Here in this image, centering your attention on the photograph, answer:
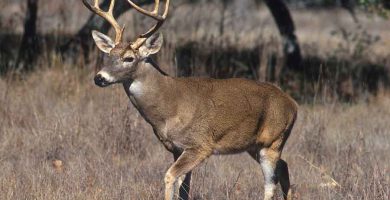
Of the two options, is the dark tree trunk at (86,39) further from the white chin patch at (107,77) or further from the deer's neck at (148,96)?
the white chin patch at (107,77)

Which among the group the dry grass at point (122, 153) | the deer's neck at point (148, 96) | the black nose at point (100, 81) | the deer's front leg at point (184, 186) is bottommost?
the dry grass at point (122, 153)

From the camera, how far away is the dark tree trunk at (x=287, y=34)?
15.7m

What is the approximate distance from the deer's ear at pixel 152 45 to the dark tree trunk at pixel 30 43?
631cm

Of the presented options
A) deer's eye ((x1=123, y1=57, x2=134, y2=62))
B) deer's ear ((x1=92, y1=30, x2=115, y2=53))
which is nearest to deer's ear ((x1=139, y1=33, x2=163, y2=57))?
deer's eye ((x1=123, y1=57, x2=134, y2=62))

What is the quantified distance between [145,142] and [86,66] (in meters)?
3.19

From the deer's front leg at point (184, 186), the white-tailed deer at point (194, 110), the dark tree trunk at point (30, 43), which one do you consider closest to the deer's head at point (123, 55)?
the white-tailed deer at point (194, 110)

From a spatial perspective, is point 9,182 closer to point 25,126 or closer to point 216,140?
point 216,140

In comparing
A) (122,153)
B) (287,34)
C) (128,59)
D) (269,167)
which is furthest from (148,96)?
(287,34)

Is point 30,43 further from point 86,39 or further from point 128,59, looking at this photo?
point 128,59

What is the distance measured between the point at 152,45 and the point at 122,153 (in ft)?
7.68

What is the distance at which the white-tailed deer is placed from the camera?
7.66 m

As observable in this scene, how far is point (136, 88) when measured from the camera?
25.5 feet

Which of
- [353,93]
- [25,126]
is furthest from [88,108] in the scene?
[353,93]

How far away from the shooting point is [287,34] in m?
15.7
